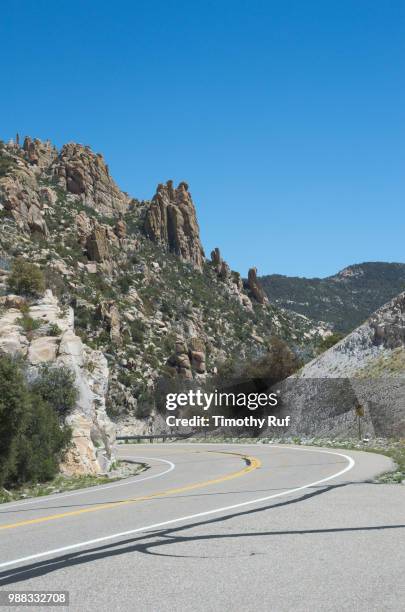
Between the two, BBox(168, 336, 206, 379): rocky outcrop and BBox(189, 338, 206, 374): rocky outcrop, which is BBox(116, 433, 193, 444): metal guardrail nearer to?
BBox(168, 336, 206, 379): rocky outcrop

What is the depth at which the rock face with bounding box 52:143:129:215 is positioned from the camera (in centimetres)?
10625

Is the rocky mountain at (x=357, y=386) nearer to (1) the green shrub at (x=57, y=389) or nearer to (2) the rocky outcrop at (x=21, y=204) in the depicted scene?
(1) the green shrub at (x=57, y=389)

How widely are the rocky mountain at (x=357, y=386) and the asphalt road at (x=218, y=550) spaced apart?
2601 cm

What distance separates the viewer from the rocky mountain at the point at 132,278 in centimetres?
6906

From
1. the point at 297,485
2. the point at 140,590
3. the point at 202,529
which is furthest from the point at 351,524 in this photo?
the point at 297,485

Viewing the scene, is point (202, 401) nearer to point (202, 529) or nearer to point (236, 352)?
point (236, 352)

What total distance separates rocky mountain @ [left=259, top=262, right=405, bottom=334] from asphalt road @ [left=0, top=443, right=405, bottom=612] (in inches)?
4624

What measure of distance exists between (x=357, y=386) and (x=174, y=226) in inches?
2871

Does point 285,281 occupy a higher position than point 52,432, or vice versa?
point 285,281

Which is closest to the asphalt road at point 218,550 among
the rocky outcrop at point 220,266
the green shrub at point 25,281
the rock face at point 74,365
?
the rock face at point 74,365

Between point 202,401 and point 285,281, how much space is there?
107880 millimetres

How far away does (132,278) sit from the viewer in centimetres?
8756

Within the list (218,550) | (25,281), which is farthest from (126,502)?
(25,281)

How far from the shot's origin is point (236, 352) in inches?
3428
